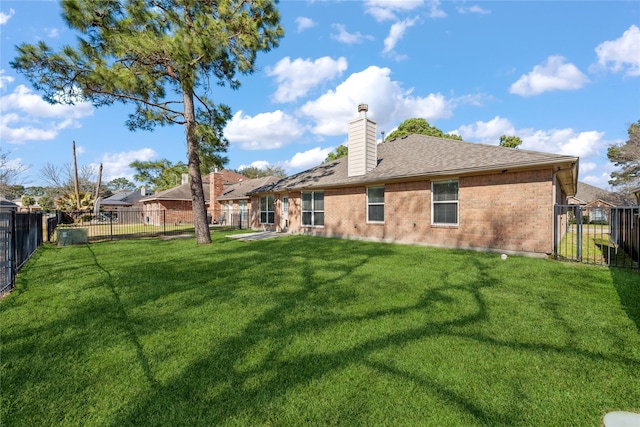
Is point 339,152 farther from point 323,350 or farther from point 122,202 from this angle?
point 323,350

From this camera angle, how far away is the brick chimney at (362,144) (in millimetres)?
12695

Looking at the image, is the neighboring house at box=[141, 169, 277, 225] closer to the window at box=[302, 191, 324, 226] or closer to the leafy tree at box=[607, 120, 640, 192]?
the window at box=[302, 191, 324, 226]

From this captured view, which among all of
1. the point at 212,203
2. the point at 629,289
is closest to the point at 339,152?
the point at 212,203

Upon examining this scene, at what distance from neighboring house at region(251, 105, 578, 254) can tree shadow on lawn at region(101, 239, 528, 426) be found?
4522mm

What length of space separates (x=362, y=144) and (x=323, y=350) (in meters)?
10.8

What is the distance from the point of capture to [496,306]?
14.4ft

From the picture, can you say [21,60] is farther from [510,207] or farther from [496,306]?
[510,207]

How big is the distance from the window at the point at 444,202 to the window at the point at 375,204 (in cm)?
216

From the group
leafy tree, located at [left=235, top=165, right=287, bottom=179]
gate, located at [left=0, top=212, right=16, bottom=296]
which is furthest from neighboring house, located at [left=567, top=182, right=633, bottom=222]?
leafy tree, located at [left=235, top=165, right=287, bottom=179]

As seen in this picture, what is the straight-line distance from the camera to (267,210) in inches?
736

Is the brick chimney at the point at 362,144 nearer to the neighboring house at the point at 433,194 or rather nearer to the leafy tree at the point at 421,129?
the neighboring house at the point at 433,194

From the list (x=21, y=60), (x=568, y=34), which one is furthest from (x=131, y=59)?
(x=568, y=34)

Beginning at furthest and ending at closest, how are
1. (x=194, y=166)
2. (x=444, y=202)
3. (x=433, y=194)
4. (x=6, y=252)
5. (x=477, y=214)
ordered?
(x=194, y=166) → (x=433, y=194) → (x=444, y=202) → (x=477, y=214) → (x=6, y=252)

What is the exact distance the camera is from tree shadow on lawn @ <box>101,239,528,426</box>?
7.23ft
